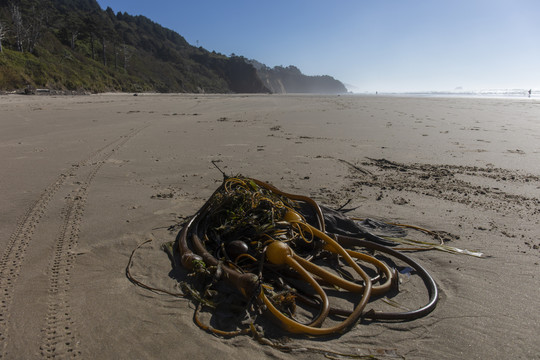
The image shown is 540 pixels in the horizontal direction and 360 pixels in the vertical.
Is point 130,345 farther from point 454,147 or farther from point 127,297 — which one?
point 454,147

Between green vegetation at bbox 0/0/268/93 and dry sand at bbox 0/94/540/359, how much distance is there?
23.0 meters

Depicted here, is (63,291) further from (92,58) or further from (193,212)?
(92,58)

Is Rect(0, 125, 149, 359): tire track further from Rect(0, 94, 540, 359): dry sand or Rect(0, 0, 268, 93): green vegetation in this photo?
Rect(0, 0, 268, 93): green vegetation

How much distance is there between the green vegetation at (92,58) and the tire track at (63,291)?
81.2ft

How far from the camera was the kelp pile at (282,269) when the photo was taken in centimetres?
189

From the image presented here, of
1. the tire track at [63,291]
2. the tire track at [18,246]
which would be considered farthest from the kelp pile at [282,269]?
the tire track at [18,246]

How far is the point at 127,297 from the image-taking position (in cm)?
205

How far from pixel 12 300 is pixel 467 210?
408 centimetres

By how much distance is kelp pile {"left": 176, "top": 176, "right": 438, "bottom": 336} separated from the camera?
1.89 m

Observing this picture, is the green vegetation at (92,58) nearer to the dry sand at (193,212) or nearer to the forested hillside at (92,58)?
the forested hillside at (92,58)

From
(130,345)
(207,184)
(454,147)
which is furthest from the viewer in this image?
(454,147)

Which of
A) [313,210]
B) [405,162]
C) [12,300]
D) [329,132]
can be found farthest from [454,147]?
[12,300]

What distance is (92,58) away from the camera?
153 feet

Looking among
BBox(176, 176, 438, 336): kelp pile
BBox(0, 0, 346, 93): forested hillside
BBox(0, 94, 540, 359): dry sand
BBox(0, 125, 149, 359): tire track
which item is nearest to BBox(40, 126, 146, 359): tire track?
BBox(0, 94, 540, 359): dry sand
